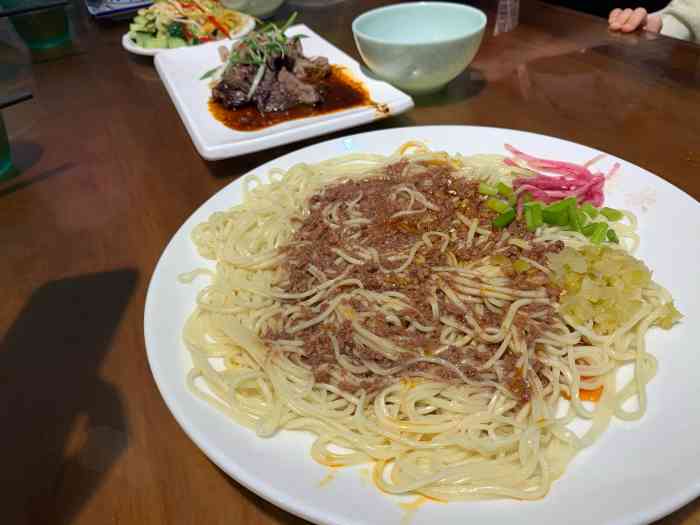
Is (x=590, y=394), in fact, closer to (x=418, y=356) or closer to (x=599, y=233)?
(x=418, y=356)

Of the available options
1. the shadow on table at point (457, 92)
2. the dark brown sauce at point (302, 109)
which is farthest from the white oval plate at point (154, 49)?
the shadow on table at point (457, 92)

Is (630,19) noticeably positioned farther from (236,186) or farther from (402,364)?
(402,364)

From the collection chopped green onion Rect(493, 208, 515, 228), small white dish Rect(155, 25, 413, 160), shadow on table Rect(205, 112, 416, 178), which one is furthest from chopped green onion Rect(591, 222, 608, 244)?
shadow on table Rect(205, 112, 416, 178)

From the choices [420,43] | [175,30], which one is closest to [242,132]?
[420,43]

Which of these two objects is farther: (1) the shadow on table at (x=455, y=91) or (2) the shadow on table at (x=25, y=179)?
(1) the shadow on table at (x=455, y=91)

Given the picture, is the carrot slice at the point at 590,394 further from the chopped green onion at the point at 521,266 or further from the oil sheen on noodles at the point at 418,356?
the chopped green onion at the point at 521,266

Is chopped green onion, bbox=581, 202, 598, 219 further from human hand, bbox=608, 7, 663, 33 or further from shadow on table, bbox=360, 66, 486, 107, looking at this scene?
human hand, bbox=608, 7, 663, 33
